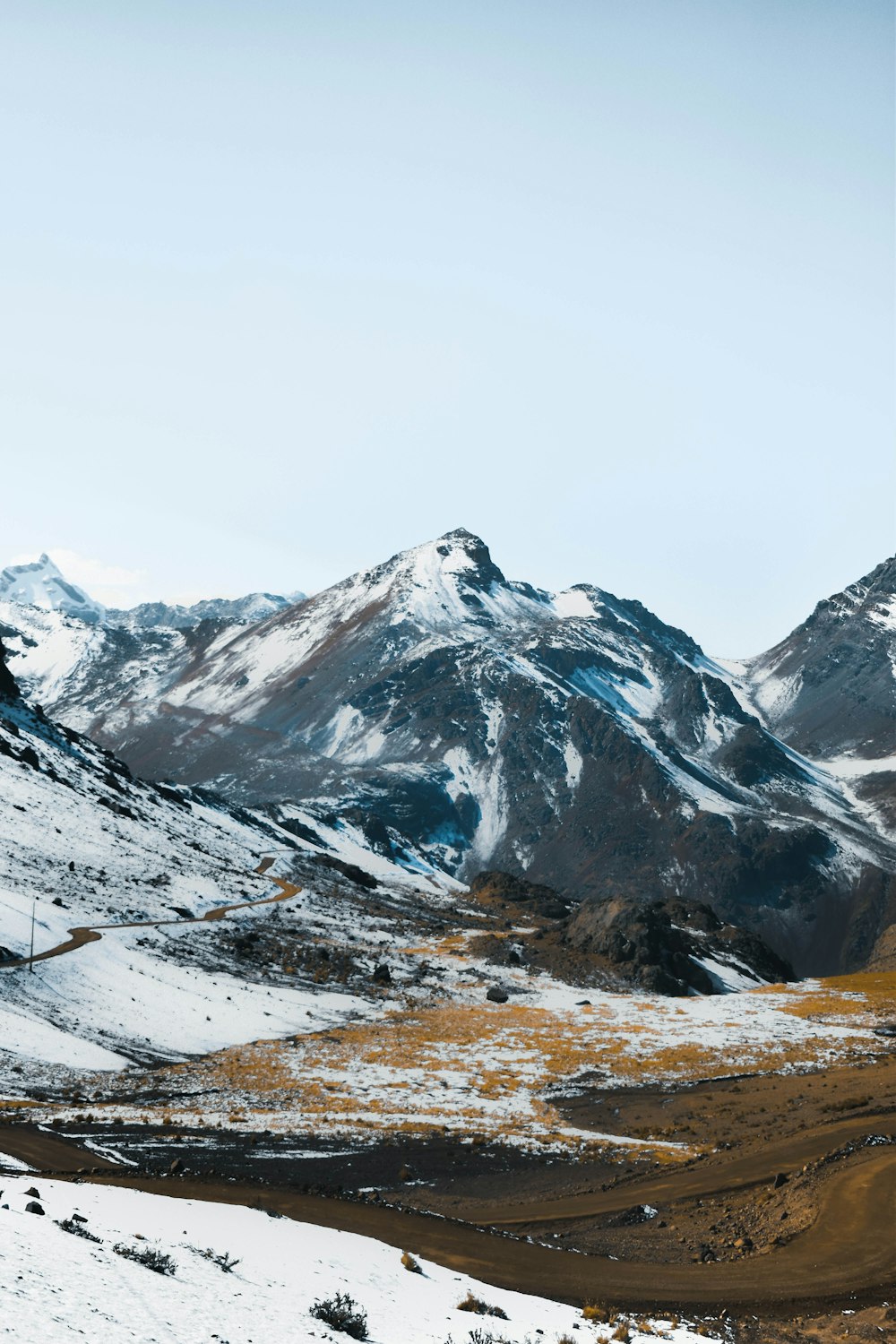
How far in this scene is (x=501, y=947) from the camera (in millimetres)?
100312

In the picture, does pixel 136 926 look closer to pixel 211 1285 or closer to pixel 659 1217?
pixel 659 1217

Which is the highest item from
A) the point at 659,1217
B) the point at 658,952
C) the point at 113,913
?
the point at 659,1217

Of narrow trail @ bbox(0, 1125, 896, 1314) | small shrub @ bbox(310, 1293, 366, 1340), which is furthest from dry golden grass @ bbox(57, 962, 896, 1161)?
small shrub @ bbox(310, 1293, 366, 1340)

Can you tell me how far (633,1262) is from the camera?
25.6 metres

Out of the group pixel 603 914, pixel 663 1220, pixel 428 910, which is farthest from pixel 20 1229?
pixel 428 910

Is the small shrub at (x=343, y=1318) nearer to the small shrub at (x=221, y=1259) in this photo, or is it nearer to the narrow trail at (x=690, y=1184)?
the small shrub at (x=221, y=1259)

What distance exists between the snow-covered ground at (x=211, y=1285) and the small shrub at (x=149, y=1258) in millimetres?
172

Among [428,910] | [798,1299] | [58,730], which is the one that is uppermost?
[798,1299]

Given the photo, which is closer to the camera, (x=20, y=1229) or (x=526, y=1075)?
(x=20, y=1229)

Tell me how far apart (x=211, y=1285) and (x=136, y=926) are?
6301 cm

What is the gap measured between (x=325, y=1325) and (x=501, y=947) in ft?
277

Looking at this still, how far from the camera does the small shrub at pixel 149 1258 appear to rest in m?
17.6

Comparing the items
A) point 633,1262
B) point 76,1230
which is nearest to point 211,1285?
point 76,1230

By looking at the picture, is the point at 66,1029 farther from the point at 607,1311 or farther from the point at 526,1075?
the point at 607,1311
